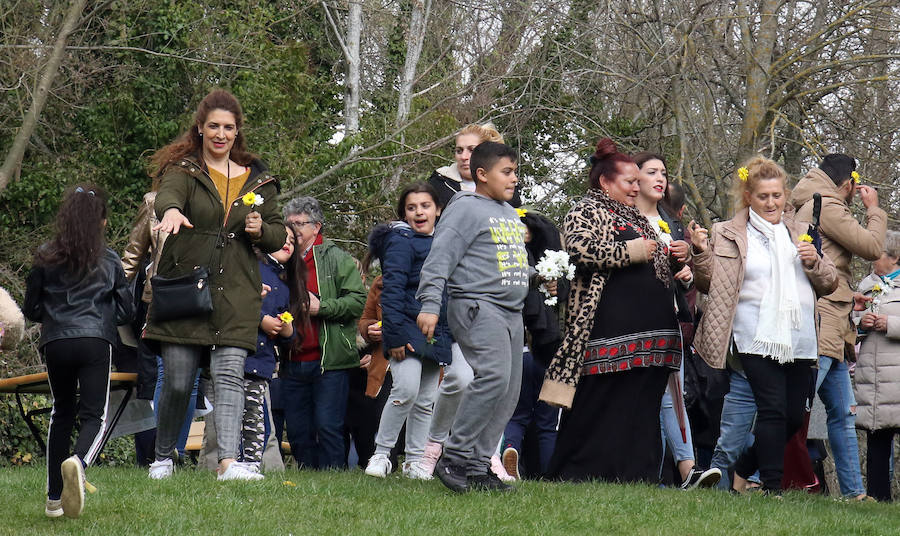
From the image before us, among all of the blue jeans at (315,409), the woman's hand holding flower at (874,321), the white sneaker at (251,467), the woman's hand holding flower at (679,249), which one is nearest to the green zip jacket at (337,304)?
the blue jeans at (315,409)

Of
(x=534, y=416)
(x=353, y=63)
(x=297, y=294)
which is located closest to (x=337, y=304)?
(x=297, y=294)

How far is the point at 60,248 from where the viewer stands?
638 centimetres

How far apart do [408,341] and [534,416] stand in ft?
5.79

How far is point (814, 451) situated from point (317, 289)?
15.2 ft

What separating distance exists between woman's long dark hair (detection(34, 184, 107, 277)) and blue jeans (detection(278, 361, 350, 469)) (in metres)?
2.91

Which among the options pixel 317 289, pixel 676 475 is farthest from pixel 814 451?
pixel 317 289

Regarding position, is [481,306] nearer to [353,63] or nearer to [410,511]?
[410,511]

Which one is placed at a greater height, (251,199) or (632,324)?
(251,199)

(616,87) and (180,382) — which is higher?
(616,87)

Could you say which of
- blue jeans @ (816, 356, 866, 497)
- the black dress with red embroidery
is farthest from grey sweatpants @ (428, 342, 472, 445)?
blue jeans @ (816, 356, 866, 497)

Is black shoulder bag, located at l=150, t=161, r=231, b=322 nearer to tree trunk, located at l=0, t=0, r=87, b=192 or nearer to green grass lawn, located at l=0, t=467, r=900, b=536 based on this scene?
green grass lawn, located at l=0, t=467, r=900, b=536

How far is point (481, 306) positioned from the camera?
6.67 meters

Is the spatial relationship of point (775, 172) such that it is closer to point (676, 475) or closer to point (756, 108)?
point (676, 475)

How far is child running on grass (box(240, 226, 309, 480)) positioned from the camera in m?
7.71
